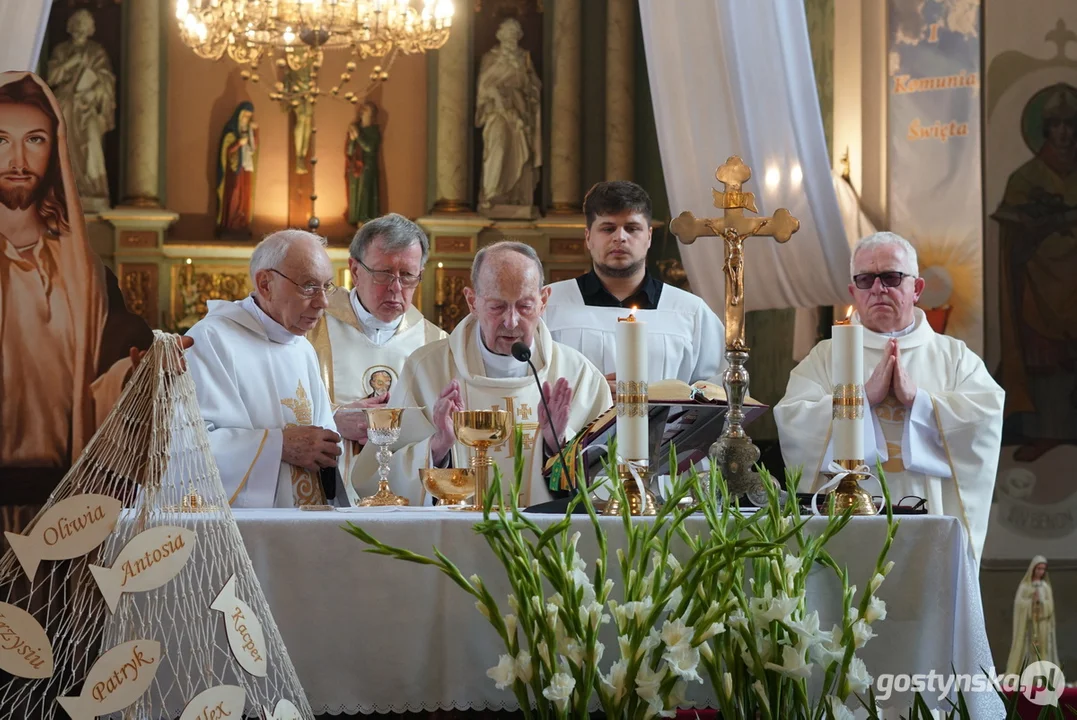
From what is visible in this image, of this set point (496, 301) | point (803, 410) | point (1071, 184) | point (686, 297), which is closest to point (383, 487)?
point (496, 301)

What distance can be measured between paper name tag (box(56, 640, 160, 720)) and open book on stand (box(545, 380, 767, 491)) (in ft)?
3.61

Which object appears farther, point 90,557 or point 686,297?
point 686,297

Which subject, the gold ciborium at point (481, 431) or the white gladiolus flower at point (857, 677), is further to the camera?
the gold ciborium at point (481, 431)

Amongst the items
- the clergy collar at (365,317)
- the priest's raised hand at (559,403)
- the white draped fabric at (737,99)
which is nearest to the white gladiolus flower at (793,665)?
the priest's raised hand at (559,403)

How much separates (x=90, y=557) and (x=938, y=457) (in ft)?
8.60

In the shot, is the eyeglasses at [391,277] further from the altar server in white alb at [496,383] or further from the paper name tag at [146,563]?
the paper name tag at [146,563]

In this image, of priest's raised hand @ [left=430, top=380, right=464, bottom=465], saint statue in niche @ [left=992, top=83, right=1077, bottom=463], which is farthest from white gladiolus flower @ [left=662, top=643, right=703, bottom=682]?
saint statue in niche @ [left=992, top=83, right=1077, bottom=463]

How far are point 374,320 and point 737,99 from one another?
5.71 ft

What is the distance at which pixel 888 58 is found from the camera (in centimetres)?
779

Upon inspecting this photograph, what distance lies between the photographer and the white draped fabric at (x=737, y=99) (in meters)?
5.70

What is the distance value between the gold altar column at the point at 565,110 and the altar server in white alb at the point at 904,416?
27.2 feet

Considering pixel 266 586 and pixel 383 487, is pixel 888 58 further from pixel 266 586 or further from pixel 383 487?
pixel 266 586

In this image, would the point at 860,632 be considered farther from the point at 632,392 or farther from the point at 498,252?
the point at 498,252

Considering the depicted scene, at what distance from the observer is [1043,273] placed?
7504 mm
